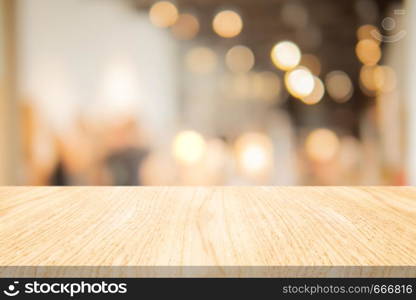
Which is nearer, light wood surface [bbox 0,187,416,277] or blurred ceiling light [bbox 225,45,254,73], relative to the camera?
light wood surface [bbox 0,187,416,277]

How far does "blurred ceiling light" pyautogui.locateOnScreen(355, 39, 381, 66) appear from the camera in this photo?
200cm

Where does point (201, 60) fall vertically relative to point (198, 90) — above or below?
above

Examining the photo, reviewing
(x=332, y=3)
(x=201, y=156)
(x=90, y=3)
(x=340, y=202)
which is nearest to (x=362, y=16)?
(x=332, y=3)

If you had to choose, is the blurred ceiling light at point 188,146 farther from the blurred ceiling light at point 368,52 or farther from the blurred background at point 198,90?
the blurred ceiling light at point 368,52

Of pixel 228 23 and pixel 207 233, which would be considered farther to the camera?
pixel 228 23

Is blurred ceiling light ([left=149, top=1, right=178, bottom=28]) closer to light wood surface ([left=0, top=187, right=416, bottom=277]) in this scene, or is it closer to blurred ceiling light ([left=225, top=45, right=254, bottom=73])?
blurred ceiling light ([left=225, top=45, right=254, bottom=73])

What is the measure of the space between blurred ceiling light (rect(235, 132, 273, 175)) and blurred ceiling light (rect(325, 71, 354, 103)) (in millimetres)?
290

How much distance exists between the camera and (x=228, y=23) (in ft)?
6.57

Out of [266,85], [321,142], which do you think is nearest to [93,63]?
[266,85]

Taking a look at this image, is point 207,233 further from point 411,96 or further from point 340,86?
point 411,96

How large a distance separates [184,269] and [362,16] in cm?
187

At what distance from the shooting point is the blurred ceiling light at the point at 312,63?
2.00 meters

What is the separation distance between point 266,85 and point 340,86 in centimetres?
27

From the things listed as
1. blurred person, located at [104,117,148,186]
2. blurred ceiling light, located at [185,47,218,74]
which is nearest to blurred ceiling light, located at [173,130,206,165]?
blurred person, located at [104,117,148,186]
